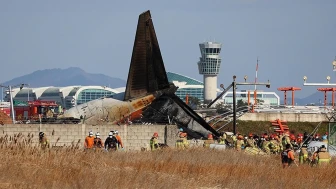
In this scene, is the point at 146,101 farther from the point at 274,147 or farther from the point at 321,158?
the point at 321,158

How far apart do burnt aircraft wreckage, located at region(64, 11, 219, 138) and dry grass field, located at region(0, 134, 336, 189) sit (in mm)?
17439

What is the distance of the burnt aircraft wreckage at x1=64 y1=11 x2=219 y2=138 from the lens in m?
54.8

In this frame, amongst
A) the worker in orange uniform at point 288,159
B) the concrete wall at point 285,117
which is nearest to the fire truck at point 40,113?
the worker in orange uniform at point 288,159

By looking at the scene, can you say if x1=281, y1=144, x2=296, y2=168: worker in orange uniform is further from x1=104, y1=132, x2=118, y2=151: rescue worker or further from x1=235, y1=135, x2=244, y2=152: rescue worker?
x1=235, y1=135, x2=244, y2=152: rescue worker

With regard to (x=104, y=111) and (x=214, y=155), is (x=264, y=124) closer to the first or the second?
(x=104, y=111)

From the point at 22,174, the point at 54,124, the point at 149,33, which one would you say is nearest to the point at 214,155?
the point at 54,124

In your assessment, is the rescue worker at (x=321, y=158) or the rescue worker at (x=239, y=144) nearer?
the rescue worker at (x=321, y=158)

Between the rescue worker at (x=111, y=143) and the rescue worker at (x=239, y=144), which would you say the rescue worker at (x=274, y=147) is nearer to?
the rescue worker at (x=239, y=144)

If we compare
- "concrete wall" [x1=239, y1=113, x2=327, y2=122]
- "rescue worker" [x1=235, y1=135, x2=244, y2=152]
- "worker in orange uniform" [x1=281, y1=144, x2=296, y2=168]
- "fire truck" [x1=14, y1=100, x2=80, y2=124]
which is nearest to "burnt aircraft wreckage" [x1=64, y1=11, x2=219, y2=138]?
"fire truck" [x1=14, y1=100, x2=80, y2=124]

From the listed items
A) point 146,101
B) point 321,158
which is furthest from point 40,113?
point 321,158

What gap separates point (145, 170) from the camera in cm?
2764

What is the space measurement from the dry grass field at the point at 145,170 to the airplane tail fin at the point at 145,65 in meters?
19.4

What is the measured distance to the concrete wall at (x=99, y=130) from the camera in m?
45.9

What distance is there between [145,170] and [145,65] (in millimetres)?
29328
